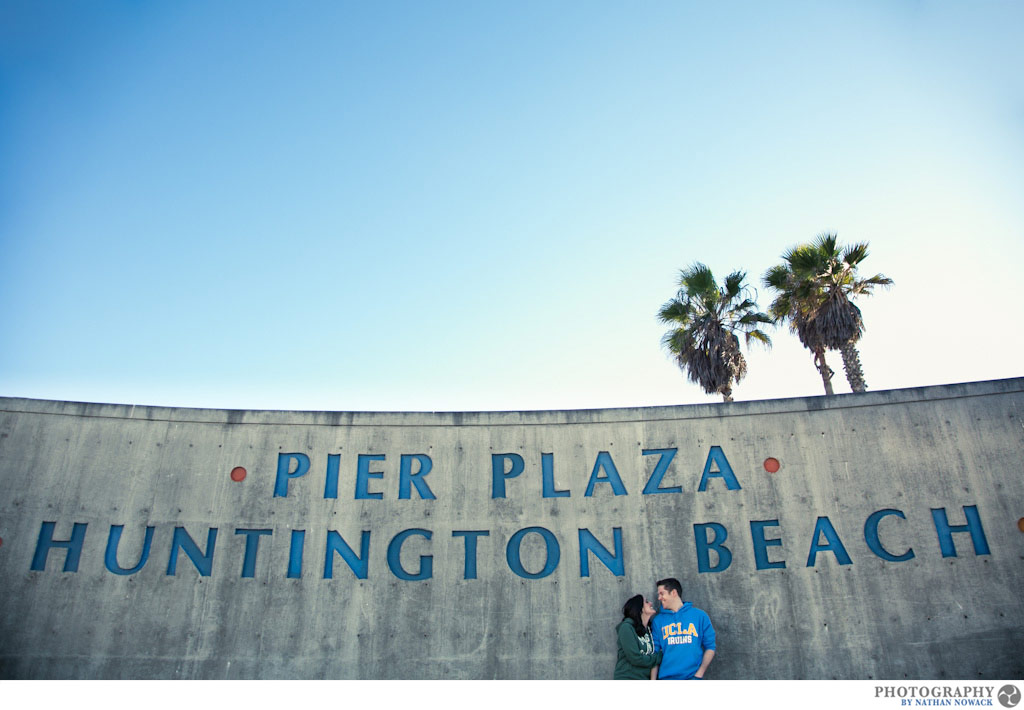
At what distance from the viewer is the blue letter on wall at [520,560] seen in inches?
340

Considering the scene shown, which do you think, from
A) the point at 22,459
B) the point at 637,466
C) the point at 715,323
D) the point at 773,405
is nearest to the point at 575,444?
the point at 637,466

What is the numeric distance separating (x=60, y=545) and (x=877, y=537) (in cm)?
1003

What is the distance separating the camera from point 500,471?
923cm

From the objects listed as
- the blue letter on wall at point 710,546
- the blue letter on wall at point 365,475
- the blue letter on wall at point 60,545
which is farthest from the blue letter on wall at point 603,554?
the blue letter on wall at point 60,545

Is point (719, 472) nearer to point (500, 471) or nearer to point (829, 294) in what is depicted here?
point (500, 471)

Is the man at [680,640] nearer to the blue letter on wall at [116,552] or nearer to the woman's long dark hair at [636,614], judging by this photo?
the woman's long dark hair at [636,614]

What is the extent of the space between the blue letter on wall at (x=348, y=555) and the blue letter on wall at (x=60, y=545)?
9.85ft

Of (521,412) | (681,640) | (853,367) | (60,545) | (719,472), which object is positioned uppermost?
(853,367)

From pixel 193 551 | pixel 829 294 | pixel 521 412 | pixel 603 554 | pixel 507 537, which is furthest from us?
pixel 829 294

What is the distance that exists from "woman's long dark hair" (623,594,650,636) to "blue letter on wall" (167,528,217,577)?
16.7ft

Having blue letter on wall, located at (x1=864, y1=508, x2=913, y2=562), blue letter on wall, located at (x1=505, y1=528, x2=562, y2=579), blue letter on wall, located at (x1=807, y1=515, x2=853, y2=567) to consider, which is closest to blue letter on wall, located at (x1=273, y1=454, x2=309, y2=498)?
blue letter on wall, located at (x1=505, y1=528, x2=562, y2=579)

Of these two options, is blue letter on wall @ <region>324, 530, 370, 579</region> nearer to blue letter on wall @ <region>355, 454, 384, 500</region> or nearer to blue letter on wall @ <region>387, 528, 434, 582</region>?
blue letter on wall @ <region>387, 528, 434, 582</region>

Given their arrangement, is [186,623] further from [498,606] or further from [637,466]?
[637,466]

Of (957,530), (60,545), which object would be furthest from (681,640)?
(60,545)
